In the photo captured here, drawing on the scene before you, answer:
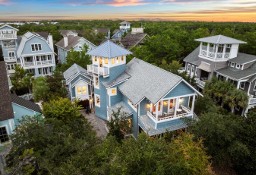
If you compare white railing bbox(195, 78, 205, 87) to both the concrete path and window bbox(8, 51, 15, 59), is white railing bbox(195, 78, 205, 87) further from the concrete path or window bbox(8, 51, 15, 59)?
window bbox(8, 51, 15, 59)

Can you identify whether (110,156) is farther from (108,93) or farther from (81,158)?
(108,93)

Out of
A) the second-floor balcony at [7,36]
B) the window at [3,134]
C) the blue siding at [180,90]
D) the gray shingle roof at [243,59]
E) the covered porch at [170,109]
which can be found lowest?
the window at [3,134]

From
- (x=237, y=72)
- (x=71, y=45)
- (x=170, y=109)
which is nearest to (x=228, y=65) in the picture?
(x=237, y=72)

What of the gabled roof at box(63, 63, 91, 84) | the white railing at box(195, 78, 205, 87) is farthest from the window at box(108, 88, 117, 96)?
the white railing at box(195, 78, 205, 87)

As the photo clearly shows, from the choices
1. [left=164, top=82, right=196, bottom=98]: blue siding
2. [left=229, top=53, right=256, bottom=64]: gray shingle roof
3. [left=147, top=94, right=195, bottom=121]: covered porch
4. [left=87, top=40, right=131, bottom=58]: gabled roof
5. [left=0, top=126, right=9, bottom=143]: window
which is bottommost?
[left=0, top=126, right=9, bottom=143]: window

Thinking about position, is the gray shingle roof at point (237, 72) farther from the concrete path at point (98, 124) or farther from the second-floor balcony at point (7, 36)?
the second-floor balcony at point (7, 36)

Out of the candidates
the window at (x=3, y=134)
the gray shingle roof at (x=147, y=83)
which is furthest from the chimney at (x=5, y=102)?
the gray shingle roof at (x=147, y=83)

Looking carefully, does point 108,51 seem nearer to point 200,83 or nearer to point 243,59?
point 200,83
